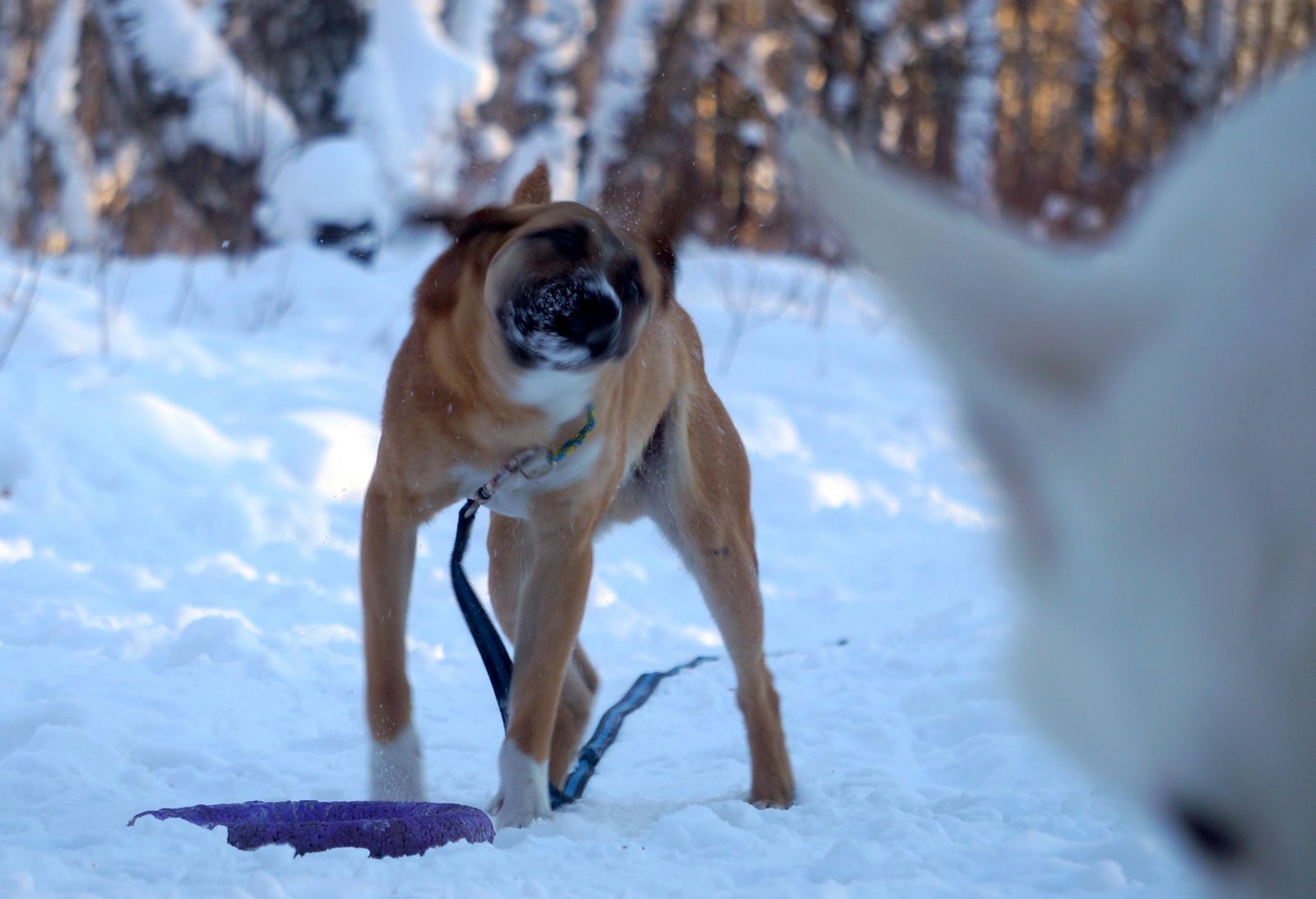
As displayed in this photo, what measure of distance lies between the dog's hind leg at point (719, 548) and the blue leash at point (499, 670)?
316 millimetres

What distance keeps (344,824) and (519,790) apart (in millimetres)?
764

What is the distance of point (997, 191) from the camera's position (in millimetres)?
14641

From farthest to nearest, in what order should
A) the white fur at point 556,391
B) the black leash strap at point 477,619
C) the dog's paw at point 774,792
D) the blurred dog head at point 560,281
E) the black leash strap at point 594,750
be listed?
the dog's paw at point 774,792 < the black leash strap at point 594,750 < the black leash strap at point 477,619 < the white fur at point 556,391 < the blurred dog head at point 560,281

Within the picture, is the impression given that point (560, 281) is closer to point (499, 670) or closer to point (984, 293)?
point (499, 670)

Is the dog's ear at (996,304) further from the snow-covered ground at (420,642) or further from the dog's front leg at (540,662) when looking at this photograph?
the dog's front leg at (540,662)

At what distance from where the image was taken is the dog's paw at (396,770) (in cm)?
300

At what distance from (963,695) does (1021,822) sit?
53.5 inches

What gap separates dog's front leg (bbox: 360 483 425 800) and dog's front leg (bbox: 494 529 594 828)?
23 centimetres

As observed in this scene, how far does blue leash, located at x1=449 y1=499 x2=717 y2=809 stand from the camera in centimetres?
295

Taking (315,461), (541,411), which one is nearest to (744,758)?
(541,411)

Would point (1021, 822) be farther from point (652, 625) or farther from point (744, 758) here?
point (652, 625)

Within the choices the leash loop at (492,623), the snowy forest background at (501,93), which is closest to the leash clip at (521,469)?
the leash loop at (492,623)

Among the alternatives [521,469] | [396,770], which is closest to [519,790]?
[396,770]

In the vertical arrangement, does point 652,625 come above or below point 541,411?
below
